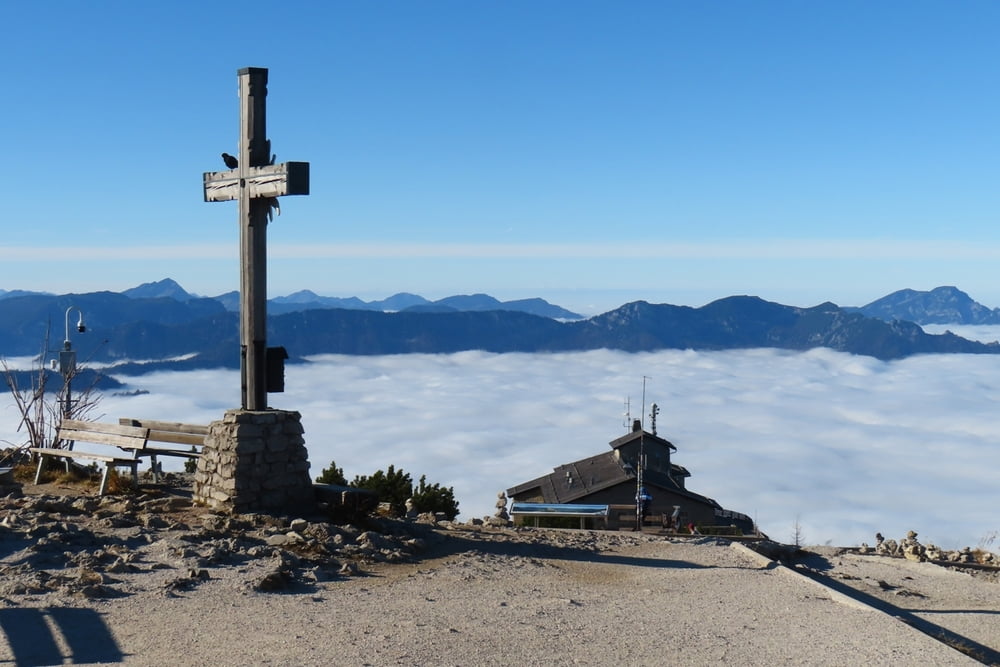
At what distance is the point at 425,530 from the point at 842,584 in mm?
4936

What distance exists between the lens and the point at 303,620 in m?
7.70

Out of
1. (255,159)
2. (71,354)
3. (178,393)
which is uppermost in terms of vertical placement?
(255,159)

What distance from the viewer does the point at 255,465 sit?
452 inches

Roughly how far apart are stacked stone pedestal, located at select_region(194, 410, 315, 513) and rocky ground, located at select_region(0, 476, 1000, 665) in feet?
1.04

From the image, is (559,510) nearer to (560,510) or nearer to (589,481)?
(560,510)

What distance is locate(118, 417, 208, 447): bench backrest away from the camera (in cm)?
1323

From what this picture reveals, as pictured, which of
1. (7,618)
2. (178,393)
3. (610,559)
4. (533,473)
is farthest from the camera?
(178,393)

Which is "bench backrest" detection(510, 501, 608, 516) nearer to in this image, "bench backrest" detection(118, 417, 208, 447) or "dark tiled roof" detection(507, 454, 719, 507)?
"bench backrest" detection(118, 417, 208, 447)

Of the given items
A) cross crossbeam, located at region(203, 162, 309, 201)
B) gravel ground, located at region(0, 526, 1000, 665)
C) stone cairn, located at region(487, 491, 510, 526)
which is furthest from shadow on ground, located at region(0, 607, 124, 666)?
stone cairn, located at region(487, 491, 510, 526)

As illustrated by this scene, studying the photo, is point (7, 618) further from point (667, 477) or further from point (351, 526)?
point (667, 477)

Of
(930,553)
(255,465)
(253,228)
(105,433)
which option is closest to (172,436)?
(105,433)

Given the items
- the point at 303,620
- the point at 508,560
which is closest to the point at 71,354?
the point at 508,560

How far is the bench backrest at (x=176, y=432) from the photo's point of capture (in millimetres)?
13227

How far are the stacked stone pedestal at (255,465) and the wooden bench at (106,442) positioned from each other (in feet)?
4.61
